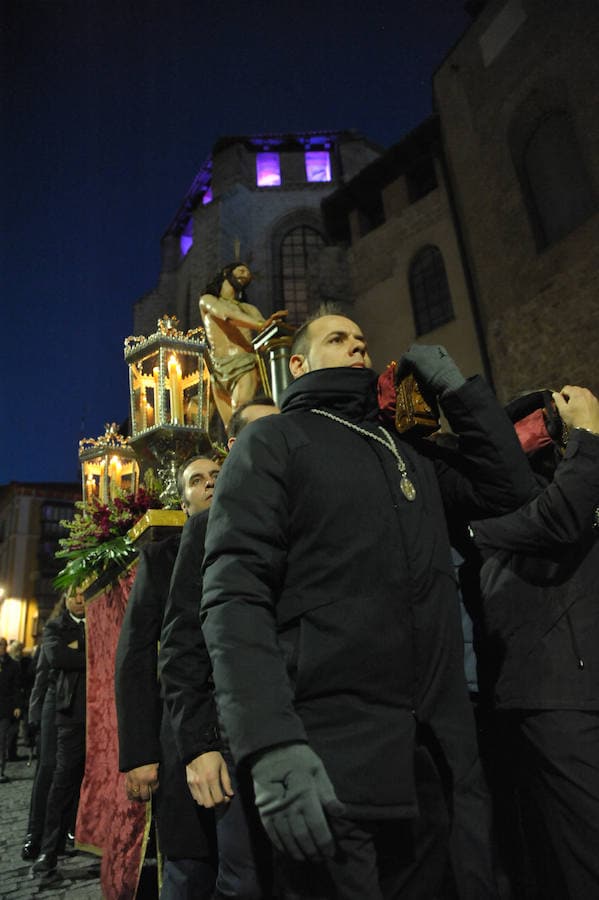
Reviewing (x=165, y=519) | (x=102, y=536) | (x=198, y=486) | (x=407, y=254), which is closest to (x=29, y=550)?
(x=407, y=254)

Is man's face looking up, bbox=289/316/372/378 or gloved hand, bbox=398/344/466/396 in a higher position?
man's face looking up, bbox=289/316/372/378

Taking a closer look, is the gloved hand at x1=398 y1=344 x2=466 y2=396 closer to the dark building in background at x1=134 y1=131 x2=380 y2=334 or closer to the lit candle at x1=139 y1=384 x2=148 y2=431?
the lit candle at x1=139 y1=384 x2=148 y2=431

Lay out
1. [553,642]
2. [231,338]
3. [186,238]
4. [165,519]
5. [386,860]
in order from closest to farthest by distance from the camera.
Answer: [386,860], [553,642], [165,519], [231,338], [186,238]

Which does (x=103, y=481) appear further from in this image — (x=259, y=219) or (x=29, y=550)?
(x=29, y=550)

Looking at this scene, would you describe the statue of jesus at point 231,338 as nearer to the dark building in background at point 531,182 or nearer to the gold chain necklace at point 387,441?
the gold chain necklace at point 387,441

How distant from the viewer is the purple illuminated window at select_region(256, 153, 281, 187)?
2702 cm

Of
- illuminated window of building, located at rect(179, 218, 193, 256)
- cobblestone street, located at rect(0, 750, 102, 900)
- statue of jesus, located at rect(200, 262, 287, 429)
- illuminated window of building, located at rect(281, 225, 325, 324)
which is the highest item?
illuminated window of building, located at rect(179, 218, 193, 256)

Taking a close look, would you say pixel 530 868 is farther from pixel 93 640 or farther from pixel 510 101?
pixel 510 101

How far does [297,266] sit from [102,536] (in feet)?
74.5

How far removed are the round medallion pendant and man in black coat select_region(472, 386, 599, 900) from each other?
0.72 metres

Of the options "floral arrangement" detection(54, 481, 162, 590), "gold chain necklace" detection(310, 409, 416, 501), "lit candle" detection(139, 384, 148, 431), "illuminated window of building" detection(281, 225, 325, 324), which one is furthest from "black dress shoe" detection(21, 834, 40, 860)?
"illuminated window of building" detection(281, 225, 325, 324)

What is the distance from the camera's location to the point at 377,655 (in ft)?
4.44

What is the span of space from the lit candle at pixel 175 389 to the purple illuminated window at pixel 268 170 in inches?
959

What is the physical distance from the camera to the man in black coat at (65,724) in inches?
169
